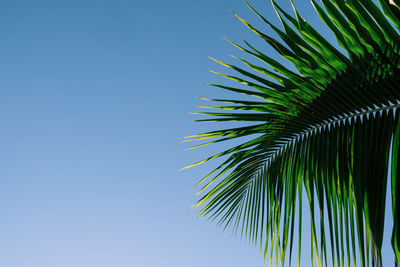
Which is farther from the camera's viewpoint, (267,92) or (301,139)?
(301,139)

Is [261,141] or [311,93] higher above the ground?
[311,93]

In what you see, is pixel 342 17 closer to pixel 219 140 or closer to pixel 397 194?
pixel 397 194

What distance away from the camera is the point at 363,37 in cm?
115

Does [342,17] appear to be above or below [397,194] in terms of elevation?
above

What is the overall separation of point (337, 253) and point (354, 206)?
0.17 m

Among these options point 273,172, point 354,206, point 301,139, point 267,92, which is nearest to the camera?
point 354,206

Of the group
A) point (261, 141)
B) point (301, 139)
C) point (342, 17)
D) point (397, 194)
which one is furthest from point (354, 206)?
point (342, 17)

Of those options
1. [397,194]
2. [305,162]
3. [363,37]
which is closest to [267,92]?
[305,162]

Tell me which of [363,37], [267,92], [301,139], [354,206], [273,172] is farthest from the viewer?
[273,172]

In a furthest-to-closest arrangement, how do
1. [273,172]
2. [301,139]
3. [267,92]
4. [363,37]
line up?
[273,172] → [301,139] → [267,92] → [363,37]

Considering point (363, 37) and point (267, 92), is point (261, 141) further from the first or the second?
point (363, 37)

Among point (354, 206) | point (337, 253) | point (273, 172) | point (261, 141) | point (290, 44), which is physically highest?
point (290, 44)

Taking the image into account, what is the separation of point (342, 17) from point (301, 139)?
0.54 metres

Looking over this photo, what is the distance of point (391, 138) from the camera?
1217mm
